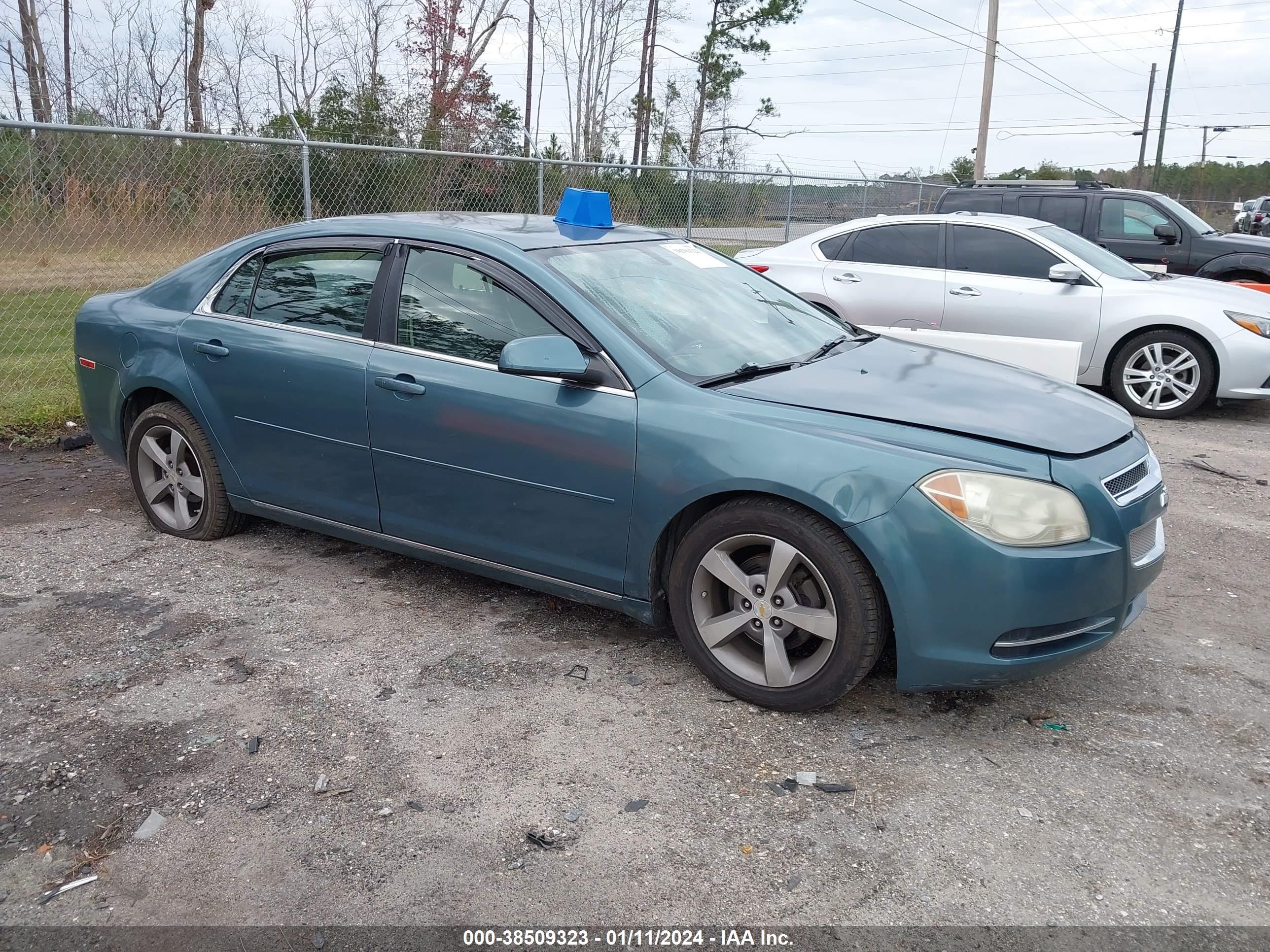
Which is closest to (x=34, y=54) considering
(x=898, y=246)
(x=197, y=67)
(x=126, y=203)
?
(x=197, y=67)

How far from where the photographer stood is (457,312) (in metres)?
4.05


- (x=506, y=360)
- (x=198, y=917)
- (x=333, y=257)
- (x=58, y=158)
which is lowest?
(x=198, y=917)

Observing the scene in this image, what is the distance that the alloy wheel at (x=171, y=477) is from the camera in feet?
16.1

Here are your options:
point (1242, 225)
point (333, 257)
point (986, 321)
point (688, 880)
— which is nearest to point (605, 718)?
point (688, 880)

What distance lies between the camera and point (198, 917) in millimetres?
2494

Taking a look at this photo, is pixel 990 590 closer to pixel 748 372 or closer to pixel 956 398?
pixel 956 398

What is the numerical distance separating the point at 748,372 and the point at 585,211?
1.35 m

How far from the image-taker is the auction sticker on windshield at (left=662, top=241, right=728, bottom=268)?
458cm

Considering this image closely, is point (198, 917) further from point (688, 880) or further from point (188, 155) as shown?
point (188, 155)

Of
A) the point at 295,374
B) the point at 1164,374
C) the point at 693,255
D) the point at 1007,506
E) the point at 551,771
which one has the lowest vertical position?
the point at 551,771

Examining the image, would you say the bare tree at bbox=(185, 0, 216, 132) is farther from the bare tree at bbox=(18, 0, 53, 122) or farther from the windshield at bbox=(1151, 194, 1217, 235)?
the windshield at bbox=(1151, 194, 1217, 235)

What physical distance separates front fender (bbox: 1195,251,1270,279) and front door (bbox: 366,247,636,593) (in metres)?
9.16

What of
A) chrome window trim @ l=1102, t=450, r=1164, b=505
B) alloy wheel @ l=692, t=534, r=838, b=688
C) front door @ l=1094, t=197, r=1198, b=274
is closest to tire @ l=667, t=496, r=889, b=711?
alloy wheel @ l=692, t=534, r=838, b=688

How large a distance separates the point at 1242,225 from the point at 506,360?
2987 cm
